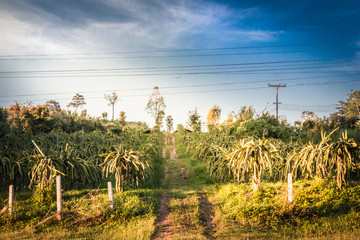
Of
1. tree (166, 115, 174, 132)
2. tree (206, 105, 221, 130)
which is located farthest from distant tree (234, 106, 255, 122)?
tree (166, 115, 174, 132)

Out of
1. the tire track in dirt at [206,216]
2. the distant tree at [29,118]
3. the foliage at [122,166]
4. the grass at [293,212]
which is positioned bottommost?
the tire track in dirt at [206,216]

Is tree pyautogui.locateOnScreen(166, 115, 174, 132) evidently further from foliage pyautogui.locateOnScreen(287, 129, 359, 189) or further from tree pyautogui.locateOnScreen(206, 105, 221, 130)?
foliage pyautogui.locateOnScreen(287, 129, 359, 189)

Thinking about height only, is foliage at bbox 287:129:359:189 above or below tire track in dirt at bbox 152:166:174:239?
above

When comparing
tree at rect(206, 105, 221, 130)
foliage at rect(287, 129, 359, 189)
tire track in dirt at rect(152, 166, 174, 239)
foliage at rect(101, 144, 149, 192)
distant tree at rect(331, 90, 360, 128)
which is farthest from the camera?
tree at rect(206, 105, 221, 130)

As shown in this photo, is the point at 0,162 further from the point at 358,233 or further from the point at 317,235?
the point at 358,233

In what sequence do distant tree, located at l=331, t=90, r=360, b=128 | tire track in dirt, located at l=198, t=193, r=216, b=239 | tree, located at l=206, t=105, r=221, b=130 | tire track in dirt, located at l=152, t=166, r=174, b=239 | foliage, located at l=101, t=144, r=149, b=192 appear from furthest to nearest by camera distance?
1. tree, located at l=206, t=105, r=221, b=130
2. distant tree, located at l=331, t=90, r=360, b=128
3. foliage, located at l=101, t=144, r=149, b=192
4. tire track in dirt, located at l=198, t=193, r=216, b=239
5. tire track in dirt, located at l=152, t=166, r=174, b=239

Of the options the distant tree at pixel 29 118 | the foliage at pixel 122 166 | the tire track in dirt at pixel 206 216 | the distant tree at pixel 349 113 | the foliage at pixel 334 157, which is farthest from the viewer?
the distant tree at pixel 349 113

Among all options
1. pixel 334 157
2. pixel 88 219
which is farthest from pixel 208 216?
pixel 334 157

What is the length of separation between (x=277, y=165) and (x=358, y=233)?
5.36 m

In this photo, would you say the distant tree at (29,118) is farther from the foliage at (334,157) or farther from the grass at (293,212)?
the foliage at (334,157)

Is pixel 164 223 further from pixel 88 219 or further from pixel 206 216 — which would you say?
pixel 88 219

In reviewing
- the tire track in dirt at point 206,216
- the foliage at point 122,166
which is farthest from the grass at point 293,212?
the foliage at point 122,166

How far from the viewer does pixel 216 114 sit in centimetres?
3991

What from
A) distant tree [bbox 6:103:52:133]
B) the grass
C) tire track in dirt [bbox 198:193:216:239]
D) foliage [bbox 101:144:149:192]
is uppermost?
distant tree [bbox 6:103:52:133]
